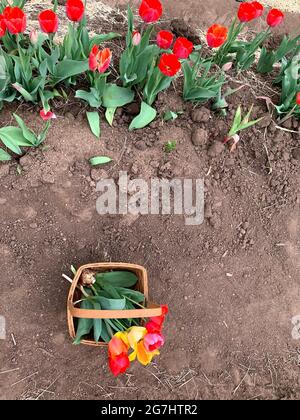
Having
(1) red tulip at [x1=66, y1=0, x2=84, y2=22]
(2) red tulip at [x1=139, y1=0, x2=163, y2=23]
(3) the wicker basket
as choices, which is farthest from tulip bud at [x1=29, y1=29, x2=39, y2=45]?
(3) the wicker basket

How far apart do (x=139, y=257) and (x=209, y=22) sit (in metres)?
1.86

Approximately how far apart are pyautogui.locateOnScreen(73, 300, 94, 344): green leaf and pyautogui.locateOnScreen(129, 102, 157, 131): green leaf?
101 centimetres

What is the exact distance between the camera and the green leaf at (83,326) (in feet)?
6.64

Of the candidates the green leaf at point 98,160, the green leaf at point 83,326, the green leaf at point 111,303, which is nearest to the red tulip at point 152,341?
the green leaf at point 111,303

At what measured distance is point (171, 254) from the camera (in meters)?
2.45

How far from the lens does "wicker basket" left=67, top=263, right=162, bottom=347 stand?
1802mm

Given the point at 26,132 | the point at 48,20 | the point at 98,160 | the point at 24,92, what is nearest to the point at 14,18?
the point at 48,20

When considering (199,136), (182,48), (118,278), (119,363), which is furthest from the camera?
(199,136)

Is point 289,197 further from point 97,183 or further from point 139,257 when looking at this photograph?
point 97,183

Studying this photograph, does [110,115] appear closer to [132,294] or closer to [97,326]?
[132,294]

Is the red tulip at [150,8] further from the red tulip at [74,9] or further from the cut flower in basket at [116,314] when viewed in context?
the cut flower in basket at [116,314]

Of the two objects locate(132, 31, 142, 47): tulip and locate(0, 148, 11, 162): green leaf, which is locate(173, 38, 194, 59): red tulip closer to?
locate(132, 31, 142, 47): tulip

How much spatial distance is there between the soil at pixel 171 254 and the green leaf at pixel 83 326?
245mm

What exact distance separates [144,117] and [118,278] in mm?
905
